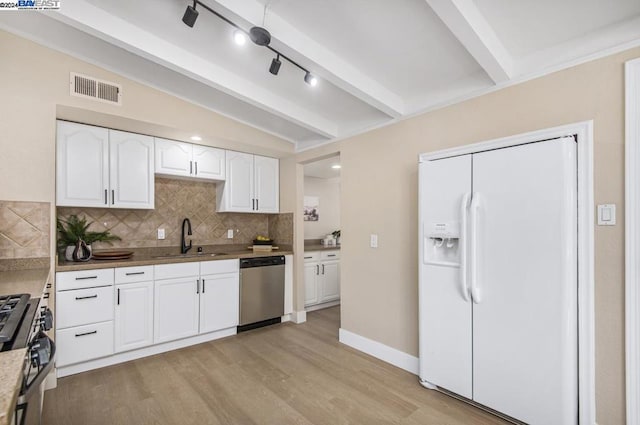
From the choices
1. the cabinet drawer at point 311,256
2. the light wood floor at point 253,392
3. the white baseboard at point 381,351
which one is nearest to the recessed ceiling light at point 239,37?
the light wood floor at point 253,392

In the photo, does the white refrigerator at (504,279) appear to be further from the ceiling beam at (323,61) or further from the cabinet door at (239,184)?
the cabinet door at (239,184)

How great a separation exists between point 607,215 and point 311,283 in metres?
3.54

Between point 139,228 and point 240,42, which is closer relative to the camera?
point 240,42

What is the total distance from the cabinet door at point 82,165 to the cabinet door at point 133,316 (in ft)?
2.92

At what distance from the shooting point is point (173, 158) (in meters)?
3.53

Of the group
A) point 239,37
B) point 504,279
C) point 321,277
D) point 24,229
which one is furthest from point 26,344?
point 321,277

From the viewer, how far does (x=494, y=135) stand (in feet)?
7.61

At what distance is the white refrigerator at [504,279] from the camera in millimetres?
1812

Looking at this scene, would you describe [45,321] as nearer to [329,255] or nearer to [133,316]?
[133,316]

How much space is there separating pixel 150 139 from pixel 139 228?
1.03 meters

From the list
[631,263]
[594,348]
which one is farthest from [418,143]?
[594,348]

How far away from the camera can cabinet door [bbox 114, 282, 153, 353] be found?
291 cm

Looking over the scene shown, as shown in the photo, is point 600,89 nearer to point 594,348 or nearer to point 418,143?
point 418,143

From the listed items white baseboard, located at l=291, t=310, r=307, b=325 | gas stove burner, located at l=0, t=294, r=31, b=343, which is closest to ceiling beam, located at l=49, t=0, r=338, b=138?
gas stove burner, located at l=0, t=294, r=31, b=343
